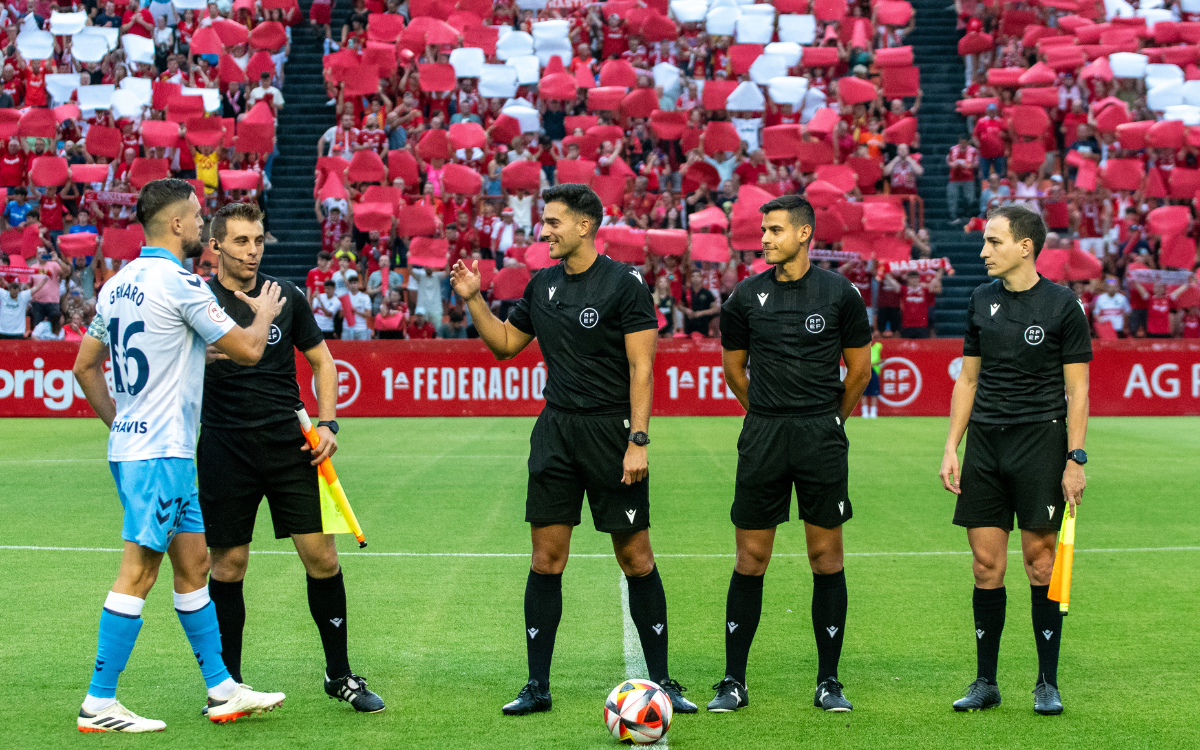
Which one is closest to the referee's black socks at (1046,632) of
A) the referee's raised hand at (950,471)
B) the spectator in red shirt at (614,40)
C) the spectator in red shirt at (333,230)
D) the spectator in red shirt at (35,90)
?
the referee's raised hand at (950,471)

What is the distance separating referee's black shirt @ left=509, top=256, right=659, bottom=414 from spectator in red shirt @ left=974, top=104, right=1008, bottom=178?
19.6 meters

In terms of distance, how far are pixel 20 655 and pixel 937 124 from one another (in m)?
23.5

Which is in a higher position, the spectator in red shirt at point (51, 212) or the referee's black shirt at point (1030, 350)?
the spectator in red shirt at point (51, 212)

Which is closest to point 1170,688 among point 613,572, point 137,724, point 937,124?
point 613,572

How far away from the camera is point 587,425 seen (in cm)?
589

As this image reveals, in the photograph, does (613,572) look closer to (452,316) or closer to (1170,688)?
(1170,688)

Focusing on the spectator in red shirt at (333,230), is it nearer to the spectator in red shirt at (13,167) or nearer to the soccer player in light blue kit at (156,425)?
the spectator in red shirt at (13,167)

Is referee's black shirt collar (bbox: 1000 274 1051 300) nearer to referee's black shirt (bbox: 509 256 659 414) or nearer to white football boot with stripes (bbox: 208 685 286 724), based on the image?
referee's black shirt (bbox: 509 256 659 414)

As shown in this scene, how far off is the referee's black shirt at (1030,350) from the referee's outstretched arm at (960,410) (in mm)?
106

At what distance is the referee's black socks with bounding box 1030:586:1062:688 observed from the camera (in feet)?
19.3

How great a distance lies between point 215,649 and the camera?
5559mm

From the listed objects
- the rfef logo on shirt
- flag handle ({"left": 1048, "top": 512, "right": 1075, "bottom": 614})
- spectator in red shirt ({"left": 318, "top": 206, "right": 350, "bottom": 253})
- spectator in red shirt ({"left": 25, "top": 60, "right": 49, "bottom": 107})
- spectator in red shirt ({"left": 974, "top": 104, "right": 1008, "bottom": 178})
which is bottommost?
flag handle ({"left": 1048, "top": 512, "right": 1075, "bottom": 614})

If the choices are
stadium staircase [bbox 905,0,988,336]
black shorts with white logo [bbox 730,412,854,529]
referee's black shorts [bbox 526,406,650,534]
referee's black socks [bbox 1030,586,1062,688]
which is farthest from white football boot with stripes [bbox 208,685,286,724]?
stadium staircase [bbox 905,0,988,336]

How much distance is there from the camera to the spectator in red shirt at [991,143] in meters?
23.8
